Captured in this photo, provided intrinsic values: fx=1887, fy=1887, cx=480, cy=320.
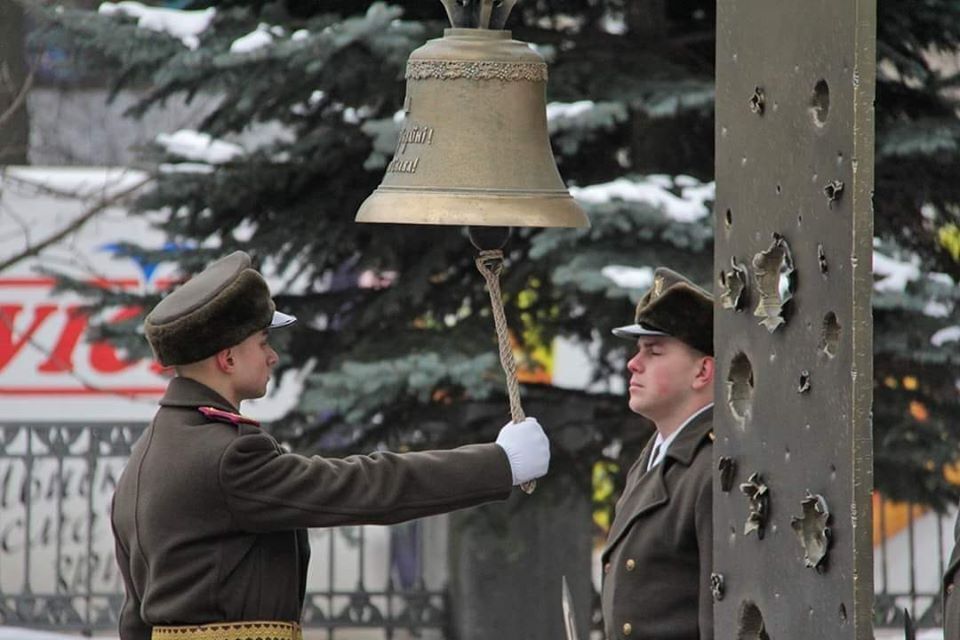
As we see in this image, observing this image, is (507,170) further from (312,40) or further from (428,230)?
(428,230)

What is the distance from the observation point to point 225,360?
4543 millimetres

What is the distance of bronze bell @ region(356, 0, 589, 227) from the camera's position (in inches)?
179

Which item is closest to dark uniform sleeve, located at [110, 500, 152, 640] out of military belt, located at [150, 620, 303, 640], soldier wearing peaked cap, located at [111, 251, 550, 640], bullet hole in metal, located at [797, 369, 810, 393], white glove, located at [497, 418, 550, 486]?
soldier wearing peaked cap, located at [111, 251, 550, 640]

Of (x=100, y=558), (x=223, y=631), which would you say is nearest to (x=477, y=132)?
(x=223, y=631)

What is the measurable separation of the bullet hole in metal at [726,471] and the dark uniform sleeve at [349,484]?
1191mm

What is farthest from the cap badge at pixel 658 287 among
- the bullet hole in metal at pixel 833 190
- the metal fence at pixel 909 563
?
the metal fence at pixel 909 563

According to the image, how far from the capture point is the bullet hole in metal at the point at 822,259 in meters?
2.98

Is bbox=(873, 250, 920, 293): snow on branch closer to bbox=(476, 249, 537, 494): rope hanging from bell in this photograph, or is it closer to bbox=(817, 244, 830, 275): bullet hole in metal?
bbox=(476, 249, 537, 494): rope hanging from bell

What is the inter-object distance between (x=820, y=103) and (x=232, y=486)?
6.06ft

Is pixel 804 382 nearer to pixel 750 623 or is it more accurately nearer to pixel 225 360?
pixel 750 623

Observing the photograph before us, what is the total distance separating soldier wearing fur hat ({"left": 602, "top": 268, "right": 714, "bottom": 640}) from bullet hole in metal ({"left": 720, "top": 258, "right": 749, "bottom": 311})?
1108mm

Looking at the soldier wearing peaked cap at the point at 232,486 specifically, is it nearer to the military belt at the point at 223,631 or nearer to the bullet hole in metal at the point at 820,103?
the military belt at the point at 223,631

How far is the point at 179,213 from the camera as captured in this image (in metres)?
9.09

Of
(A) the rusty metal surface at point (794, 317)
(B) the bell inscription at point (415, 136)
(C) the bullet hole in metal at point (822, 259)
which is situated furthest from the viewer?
(B) the bell inscription at point (415, 136)
